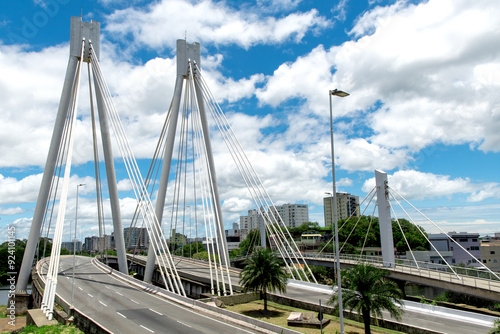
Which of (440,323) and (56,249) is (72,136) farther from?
(440,323)

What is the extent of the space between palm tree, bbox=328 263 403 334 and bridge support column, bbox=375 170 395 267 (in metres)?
23.4

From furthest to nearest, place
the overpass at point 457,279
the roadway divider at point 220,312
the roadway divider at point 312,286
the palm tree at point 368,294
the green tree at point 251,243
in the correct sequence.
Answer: the green tree at point 251,243, the roadway divider at point 312,286, the overpass at point 457,279, the roadway divider at point 220,312, the palm tree at point 368,294

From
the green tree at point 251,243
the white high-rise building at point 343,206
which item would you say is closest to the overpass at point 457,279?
the green tree at point 251,243

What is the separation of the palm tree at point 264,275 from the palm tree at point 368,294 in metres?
6.80

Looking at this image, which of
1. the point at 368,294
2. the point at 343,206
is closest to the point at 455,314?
the point at 368,294

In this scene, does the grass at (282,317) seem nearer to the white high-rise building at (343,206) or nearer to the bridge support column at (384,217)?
the bridge support column at (384,217)

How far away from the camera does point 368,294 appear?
62.8 feet

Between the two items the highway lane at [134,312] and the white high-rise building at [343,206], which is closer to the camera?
the highway lane at [134,312]

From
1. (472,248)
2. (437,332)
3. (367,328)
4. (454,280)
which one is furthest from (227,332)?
(472,248)

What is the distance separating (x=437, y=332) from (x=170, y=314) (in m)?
14.8

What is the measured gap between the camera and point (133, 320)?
70.3 ft

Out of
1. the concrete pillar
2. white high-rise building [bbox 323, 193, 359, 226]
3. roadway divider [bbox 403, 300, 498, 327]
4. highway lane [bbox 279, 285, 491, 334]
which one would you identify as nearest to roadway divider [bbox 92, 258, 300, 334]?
highway lane [bbox 279, 285, 491, 334]

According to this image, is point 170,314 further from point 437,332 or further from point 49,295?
point 437,332

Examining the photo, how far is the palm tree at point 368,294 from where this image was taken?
18.9m
